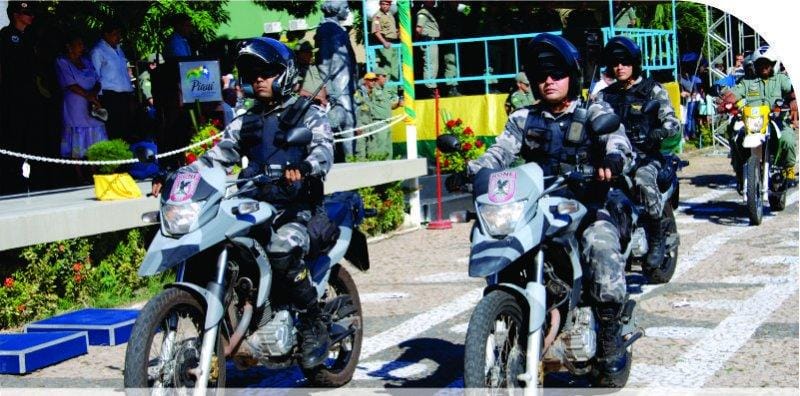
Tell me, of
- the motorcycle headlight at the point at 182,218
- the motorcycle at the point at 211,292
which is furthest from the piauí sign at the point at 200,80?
the motorcycle headlight at the point at 182,218

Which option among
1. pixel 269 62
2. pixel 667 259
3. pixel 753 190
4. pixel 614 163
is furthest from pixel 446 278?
pixel 614 163

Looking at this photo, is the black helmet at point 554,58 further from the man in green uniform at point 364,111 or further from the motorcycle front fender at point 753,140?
the man in green uniform at point 364,111

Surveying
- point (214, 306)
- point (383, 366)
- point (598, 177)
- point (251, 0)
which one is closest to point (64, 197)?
point (383, 366)

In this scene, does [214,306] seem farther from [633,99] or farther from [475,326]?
[633,99]

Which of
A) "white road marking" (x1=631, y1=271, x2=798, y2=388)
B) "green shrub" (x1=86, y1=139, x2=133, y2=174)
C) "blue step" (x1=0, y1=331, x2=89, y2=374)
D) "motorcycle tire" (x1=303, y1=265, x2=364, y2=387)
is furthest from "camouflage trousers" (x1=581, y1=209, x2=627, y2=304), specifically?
"green shrub" (x1=86, y1=139, x2=133, y2=174)

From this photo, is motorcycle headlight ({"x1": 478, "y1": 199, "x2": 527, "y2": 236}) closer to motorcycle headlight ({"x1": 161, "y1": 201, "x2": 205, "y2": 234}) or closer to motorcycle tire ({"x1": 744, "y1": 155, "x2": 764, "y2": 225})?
motorcycle headlight ({"x1": 161, "y1": 201, "x2": 205, "y2": 234})

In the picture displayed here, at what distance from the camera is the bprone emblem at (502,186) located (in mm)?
5641

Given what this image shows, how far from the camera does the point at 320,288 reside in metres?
6.84

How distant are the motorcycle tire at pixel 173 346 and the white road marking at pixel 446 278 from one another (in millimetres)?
5197

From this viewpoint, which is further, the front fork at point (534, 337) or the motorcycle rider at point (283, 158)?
the motorcycle rider at point (283, 158)

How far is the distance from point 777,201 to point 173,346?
10.7 metres

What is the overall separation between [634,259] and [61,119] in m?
6.32

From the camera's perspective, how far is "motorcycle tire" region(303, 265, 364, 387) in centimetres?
711

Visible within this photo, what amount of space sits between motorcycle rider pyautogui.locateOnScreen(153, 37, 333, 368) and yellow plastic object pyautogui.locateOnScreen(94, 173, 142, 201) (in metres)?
4.04
